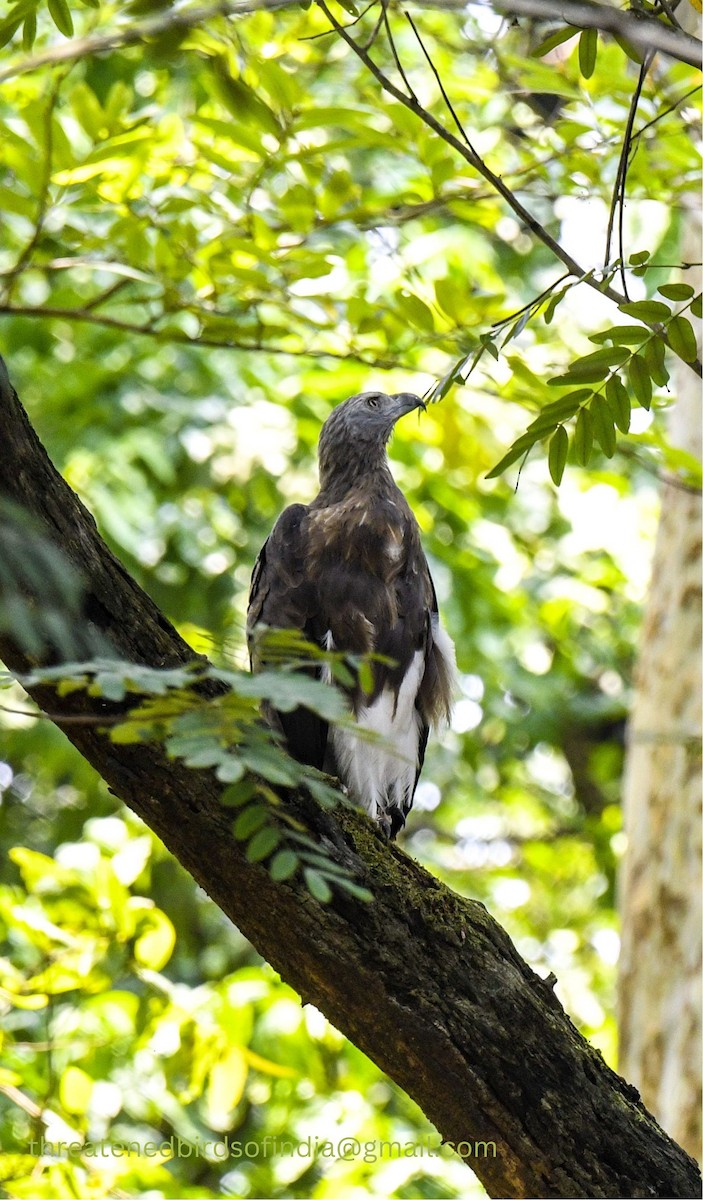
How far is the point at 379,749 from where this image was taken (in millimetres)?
4016

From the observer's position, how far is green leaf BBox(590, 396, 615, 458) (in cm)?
254

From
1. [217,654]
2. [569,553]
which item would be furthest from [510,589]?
[217,654]

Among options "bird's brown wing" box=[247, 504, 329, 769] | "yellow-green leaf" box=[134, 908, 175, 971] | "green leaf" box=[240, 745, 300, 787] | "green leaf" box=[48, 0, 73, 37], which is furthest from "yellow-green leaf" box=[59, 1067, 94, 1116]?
"green leaf" box=[48, 0, 73, 37]

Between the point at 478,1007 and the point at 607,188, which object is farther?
the point at 607,188

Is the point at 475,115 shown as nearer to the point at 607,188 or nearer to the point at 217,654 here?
the point at 607,188

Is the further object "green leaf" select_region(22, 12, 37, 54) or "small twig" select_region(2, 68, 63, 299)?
"small twig" select_region(2, 68, 63, 299)

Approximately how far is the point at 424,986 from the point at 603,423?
1.25 metres

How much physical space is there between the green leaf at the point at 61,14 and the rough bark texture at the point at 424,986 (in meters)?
0.97

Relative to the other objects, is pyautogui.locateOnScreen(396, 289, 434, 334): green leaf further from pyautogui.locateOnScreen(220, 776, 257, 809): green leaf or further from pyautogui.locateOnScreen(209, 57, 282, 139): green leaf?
pyautogui.locateOnScreen(220, 776, 257, 809): green leaf

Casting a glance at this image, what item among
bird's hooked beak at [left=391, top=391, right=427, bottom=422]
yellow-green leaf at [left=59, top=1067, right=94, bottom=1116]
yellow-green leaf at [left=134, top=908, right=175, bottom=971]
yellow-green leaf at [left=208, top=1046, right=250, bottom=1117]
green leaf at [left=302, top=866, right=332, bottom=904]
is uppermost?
bird's hooked beak at [left=391, top=391, right=427, bottom=422]

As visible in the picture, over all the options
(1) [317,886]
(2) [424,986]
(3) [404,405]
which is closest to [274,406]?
(3) [404,405]

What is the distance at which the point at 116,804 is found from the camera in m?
6.83

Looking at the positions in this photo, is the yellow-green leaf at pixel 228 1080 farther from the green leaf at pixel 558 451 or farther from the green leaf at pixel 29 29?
the green leaf at pixel 29 29

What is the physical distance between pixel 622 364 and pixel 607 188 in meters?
1.74
